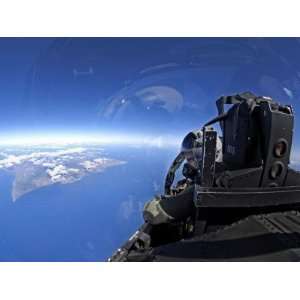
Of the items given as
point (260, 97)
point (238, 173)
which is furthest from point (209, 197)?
point (260, 97)

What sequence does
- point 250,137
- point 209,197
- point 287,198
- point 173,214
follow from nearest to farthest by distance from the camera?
point 209,197
point 287,198
point 250,137
point 173,214

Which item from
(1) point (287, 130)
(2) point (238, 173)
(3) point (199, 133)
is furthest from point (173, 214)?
(3) point (199, 133)

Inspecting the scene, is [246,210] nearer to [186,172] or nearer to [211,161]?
[211,161]

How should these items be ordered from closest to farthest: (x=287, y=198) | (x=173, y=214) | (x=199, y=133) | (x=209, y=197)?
(x=209, y=197)
(x=287, y=198)
(x=173, y=214)
(x=199, y=133)

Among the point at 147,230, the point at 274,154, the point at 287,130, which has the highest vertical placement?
the point at 287,130

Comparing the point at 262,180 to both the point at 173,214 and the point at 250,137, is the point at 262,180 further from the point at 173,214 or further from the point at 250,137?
the point at 173,214

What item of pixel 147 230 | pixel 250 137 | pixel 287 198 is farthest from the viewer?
pixel 147 230

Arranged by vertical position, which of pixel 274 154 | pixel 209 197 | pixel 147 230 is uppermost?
pixel 274 154

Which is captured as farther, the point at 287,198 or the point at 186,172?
the point at 186,172

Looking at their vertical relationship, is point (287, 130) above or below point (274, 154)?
above
